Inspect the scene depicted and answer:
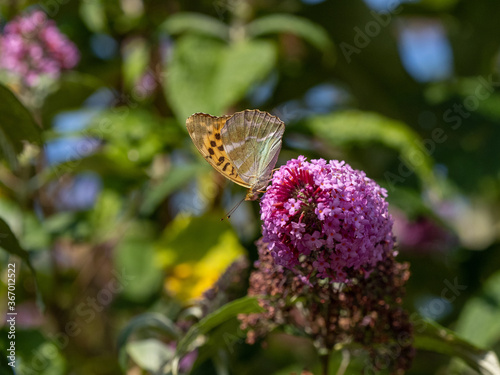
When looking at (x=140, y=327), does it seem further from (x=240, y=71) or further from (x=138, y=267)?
(x=240, y=71)

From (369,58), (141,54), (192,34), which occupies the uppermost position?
(192,34)

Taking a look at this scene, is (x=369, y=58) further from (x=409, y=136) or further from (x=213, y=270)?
(x=213, y=270)

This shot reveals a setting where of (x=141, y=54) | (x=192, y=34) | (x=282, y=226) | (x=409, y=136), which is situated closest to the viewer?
(x=282, y=226)

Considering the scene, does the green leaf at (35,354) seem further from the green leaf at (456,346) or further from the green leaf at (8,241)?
the green leaf at (456,346)

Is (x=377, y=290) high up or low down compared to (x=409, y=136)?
up

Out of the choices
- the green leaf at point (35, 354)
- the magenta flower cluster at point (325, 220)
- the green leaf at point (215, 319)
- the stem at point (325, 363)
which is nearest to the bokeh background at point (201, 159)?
the green leaf at point (35, 354)

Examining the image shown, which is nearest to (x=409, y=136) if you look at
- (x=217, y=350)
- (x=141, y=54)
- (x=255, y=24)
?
(x=255, y=24)

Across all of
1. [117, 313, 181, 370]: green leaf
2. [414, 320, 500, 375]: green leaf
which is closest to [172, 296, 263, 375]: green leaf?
[117, 313, 181, 370]: green leaf

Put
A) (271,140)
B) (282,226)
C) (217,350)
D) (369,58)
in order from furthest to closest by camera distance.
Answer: (369,58), (217,350), (271,140), (282,226)
